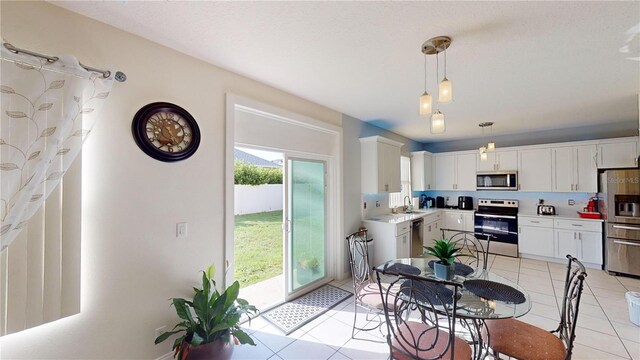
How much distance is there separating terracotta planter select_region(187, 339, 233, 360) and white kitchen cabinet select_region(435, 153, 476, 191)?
558 cm

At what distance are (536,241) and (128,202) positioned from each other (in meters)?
6.23

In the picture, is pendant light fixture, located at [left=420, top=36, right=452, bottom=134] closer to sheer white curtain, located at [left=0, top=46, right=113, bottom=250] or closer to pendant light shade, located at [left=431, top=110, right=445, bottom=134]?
pendant light shade, located at [left=431, top=110, right=445, bottom=134]

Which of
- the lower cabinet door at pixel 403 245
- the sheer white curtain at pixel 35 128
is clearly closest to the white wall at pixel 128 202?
the sheer white curtain at pixel 35 128

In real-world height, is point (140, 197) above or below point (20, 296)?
above

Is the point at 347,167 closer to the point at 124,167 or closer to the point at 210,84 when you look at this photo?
the point at 210,84

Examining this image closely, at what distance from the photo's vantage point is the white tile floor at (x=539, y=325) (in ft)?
6.97

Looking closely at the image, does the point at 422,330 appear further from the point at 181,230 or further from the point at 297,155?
the point at 297,155

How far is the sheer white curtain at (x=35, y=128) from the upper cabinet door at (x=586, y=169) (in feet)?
22.0

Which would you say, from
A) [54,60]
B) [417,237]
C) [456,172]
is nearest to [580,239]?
[456,172]

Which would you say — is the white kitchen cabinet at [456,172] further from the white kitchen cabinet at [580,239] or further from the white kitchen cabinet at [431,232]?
the white kitchen cabinet at [580,239]

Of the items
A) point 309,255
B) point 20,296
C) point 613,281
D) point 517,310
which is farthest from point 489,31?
point 613,281

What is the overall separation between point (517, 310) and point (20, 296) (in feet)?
9.80

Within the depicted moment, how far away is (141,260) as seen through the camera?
1792 millimetres

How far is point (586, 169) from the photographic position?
430 cm
